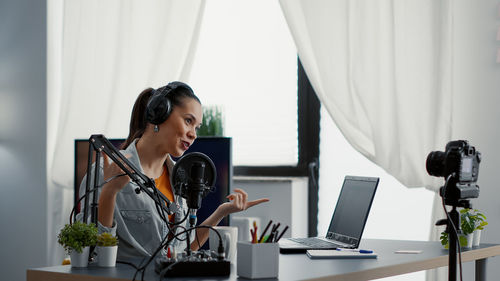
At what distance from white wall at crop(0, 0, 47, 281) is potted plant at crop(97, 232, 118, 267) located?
2.56m

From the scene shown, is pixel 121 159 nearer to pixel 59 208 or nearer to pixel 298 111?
pixel 298 111

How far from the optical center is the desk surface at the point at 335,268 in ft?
5.33

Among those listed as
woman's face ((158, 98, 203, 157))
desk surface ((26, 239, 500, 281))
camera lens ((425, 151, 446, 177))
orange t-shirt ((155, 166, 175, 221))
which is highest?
woman's face ((158, 98, 203, 157))

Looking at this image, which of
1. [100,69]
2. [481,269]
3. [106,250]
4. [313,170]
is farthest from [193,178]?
[100,69]

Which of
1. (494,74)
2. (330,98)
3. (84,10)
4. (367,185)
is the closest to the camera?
(367,185)

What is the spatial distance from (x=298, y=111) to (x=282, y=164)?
32cm

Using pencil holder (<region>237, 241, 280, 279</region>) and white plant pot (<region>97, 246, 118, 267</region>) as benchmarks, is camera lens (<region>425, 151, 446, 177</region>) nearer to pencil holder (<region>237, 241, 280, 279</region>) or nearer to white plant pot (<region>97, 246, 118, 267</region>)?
pencil holder (<region>237, 241, 280, 279</region>)

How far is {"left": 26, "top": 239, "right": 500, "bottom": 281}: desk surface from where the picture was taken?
162cm

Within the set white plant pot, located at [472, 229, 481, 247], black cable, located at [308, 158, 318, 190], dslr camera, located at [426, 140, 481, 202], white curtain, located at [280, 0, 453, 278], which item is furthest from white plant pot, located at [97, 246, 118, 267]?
black cable, located at [308, 158, 318, 190]

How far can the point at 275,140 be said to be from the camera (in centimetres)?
379

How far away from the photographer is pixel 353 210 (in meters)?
2.32

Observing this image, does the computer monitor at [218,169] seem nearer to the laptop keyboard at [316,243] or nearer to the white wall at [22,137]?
the laptop keyboard at [316,243]

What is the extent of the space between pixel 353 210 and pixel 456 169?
54 cm

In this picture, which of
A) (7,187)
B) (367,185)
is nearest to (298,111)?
(367,185)
